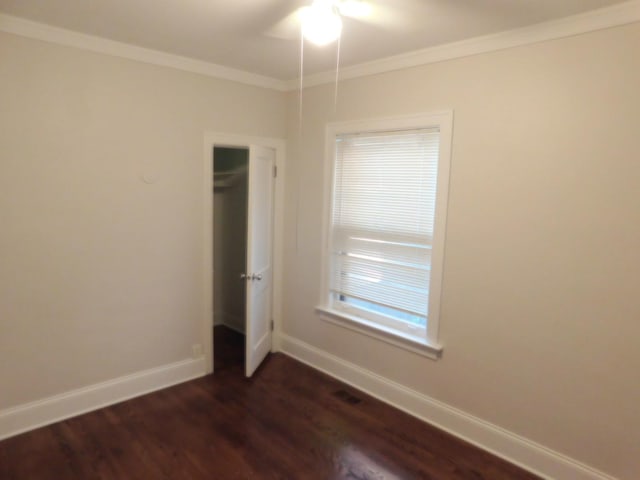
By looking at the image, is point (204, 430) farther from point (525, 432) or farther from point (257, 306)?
point (525, 432)

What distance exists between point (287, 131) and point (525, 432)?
297cm

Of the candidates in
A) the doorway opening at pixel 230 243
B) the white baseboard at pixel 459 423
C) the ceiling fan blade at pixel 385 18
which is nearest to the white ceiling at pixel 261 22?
the ceiling fan blade at pixel 385 18

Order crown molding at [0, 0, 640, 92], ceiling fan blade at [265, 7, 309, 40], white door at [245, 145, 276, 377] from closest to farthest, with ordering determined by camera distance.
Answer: crown molding at [0, 0, 640, 92], ceiling fan blade at [265, 7, 309, 40], white door at [245, 145, 276, 377]

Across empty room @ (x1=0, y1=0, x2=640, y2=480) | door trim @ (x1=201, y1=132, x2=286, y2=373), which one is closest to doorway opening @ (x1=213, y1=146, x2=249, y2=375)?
door trim @ (x1=201, y1=132, x2=286, y2=373)

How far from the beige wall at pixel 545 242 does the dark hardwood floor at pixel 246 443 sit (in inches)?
14.9

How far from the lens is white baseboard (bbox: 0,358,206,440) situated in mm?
2506

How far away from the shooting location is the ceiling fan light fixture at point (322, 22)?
183 centimetres

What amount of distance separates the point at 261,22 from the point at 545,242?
204cm

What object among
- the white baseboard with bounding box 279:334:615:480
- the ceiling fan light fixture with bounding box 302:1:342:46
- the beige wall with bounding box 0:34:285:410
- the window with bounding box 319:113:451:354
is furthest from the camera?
the window with bounding box 319:113:451:354

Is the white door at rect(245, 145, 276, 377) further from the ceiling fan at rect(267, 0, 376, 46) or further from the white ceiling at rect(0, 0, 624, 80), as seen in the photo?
the ceiling fan at rect(267, 0, 376, 46)

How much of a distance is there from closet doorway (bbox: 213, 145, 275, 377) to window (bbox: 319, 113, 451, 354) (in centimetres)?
57

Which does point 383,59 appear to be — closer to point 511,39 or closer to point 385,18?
point 385,18

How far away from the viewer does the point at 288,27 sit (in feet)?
7.58

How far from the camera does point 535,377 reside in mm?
2287
